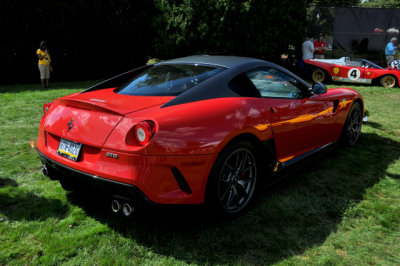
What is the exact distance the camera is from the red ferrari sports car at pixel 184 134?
2418 millimetres

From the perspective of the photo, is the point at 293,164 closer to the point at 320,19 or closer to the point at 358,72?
the point at 358,72

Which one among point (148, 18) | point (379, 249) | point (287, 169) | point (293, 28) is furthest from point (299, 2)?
point (379, 249)

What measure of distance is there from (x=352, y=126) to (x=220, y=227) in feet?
10.2

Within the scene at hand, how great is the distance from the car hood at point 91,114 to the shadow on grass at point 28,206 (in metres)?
0.72

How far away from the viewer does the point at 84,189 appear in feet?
8.97

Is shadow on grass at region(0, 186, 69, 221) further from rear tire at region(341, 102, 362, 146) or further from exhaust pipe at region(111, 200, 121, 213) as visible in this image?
rear tire at region(341, 102, 362, 146)

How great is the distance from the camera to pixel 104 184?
2.46 metres

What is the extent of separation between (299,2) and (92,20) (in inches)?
342

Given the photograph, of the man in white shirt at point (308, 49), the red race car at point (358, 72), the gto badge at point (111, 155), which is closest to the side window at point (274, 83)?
the gto badge at point (111, 155)

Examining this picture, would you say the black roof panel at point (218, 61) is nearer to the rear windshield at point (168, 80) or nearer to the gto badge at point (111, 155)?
the rear windshield at point (168, 80)

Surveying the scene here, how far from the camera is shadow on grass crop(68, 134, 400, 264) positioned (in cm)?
251

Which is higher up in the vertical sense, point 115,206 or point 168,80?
point 168,80

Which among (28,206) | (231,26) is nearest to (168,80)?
(28,206)

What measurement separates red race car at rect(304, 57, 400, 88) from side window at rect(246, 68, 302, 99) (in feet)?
29.8
